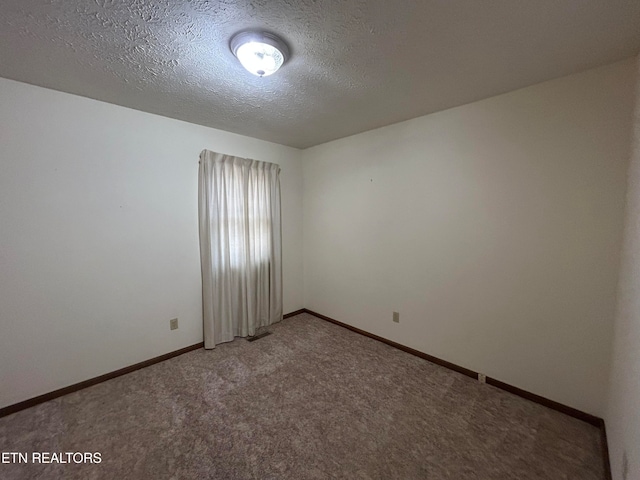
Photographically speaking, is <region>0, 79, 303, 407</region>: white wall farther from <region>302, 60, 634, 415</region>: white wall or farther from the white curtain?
<region>302, 60, 634, 415</region>: white wall

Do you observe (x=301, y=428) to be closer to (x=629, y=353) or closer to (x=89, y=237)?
(x=629, y=353)

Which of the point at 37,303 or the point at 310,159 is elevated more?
the point at 310,159

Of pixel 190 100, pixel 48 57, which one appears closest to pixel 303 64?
pixel 190 100

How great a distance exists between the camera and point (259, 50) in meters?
1.45

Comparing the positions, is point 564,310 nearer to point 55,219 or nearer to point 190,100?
point 190,100

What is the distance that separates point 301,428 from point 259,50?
7.81ft

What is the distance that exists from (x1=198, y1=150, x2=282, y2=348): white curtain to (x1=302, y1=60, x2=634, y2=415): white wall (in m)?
1.09

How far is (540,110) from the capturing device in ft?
6.24

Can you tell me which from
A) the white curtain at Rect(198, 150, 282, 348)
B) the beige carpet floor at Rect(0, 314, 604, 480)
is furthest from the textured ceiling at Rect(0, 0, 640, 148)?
the beige carpet floor at Rect(0, 314, 604, 480)

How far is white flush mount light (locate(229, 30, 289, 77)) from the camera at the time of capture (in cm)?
139

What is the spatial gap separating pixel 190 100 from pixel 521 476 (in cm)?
342

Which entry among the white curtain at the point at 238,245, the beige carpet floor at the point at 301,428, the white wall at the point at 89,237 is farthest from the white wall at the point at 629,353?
the white wall at the point at 89,237

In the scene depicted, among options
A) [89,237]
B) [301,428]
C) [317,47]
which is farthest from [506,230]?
[89,237]

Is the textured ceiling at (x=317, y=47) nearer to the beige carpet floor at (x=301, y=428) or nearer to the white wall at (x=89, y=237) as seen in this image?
the white wall at (x=89, y=237)
